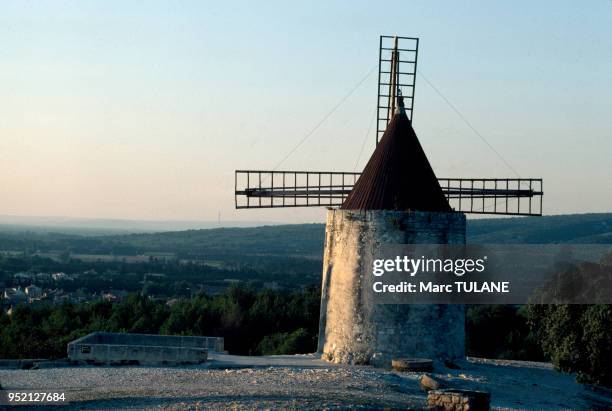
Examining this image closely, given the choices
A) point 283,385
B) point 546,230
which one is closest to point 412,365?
point 283,385

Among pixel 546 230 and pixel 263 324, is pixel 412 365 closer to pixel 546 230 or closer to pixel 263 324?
pixel 263 324

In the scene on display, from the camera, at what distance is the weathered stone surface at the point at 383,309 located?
17.5 meters

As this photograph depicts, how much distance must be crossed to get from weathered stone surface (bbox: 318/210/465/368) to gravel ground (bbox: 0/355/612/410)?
0.54 metres

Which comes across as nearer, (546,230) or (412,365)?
(412,365)

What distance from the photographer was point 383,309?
57.8 feet

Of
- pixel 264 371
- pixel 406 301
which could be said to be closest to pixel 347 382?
pixel 264 371

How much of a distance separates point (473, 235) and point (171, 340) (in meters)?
72.0

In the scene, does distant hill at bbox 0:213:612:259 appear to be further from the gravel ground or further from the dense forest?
the gravel ground

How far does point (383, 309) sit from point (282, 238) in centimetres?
11274

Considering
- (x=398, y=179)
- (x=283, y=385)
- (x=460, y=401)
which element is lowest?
(x=283, y=385)

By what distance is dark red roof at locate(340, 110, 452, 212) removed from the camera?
59.5 ft

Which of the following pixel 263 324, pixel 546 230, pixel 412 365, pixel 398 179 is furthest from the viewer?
pixel 546 230

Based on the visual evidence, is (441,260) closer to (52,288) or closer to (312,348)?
(312,348)

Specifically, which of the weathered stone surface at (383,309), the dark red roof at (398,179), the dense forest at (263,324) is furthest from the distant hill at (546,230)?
the weathered stone surface at (383,309)
